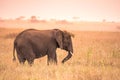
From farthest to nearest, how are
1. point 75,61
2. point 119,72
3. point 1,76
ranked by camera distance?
point 75,61 → point 119,72 → point 1,76

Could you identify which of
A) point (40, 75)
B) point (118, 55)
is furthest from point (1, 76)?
point (118, 55)

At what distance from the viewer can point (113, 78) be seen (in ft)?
32.2

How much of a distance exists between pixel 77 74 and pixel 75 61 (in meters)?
3.72

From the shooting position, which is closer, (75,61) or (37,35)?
(37,35)

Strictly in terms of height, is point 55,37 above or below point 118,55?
above

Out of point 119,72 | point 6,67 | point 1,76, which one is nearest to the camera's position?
point 1,76

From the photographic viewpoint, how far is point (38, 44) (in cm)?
1252

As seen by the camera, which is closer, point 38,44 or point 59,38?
point 38,44

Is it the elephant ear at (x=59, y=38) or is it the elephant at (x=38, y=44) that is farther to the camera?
the elephant ear at (x=59, y=38)

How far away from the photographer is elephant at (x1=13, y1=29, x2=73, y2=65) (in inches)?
479

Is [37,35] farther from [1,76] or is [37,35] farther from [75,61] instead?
[1,76]

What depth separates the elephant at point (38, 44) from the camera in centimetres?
1216

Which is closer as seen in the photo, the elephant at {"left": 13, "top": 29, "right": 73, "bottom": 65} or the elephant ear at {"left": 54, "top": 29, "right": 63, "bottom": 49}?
the elephant at {"left": 13, "top": 29, "right": 73, "bottom": 65}

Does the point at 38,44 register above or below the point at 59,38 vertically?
below
